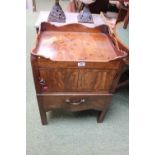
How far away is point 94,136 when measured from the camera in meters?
1.42

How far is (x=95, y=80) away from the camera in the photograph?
A: 1194 millimetres

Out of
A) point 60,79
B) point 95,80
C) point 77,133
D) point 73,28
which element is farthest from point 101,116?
point 73,28

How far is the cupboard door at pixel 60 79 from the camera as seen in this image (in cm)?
113

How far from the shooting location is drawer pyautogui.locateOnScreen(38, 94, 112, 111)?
1.26 meters

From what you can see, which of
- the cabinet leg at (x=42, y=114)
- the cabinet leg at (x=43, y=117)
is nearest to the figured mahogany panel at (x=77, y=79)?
the cabinet leg at (x=42, y=114)

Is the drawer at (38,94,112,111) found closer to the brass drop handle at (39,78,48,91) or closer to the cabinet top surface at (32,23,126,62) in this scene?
the brass drop handle at (39,78,48,91)

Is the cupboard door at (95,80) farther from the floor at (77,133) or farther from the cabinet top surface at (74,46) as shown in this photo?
the floor at (77,133)

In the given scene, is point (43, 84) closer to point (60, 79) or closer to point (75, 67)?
point (60, 79)

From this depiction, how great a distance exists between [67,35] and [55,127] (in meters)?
0.69

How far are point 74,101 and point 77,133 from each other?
28 centimetres

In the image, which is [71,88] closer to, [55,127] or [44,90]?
[44,90]
